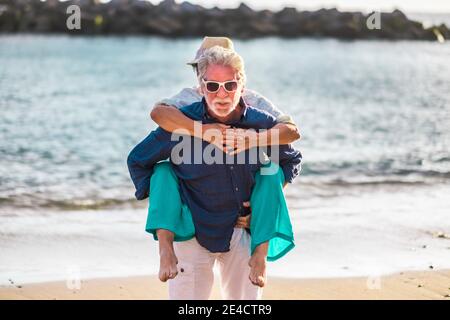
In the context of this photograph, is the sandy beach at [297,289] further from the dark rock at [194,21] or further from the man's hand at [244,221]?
the dark rock at [194,21]

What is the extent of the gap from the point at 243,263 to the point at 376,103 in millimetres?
17144

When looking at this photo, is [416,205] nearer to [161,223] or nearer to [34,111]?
[161,223]

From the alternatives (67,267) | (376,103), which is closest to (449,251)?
(67,267)

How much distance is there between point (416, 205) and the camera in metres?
8.65

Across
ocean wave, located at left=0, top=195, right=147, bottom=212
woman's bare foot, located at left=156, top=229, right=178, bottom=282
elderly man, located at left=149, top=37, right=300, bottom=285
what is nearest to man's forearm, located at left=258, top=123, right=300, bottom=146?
elderly man, located at left=149, top=37, right=300, bottom=285

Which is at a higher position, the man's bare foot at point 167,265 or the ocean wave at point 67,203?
the man's bare foot at point 167,265

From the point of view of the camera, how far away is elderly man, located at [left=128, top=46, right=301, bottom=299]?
11.8 ft

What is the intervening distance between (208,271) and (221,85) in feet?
2.48

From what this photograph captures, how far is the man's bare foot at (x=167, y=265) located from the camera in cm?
350

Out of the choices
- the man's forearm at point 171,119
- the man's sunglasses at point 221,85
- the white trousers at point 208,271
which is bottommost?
the white trousers at point 208,271

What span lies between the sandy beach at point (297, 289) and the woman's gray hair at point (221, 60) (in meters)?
2.06

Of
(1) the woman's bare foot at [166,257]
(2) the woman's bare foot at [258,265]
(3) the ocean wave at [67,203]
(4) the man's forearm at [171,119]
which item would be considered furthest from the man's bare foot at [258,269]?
(3) the ocean wave at [67,203]

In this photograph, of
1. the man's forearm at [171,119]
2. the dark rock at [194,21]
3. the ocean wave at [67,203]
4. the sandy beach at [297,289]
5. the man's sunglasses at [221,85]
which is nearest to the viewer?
the man's sunglasses at [221,85]

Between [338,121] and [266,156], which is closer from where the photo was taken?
[266,156]
